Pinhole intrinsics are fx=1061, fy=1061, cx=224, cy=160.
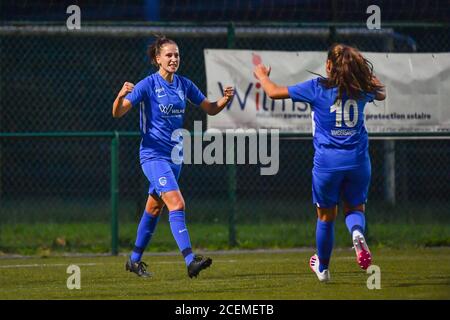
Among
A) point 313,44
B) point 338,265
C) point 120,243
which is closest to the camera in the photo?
point 338,265

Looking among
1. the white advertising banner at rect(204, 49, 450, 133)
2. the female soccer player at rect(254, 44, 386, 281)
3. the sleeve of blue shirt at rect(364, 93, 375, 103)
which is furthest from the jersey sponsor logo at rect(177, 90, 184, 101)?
the white advertising banner at rect(204, 49, 450, 133)

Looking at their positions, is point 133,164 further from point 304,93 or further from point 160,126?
point 304,93

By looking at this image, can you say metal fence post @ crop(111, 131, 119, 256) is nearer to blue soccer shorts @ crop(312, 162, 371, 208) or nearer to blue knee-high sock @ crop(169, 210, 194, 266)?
blue knee-high sock @ crop(169, 210, 194, 266)

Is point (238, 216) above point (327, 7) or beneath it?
beneath

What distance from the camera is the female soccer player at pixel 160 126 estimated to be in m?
9.66

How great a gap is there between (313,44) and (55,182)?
4.93 meters

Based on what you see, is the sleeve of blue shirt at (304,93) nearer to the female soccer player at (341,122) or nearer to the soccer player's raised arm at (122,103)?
the female soccer player at (341,122)

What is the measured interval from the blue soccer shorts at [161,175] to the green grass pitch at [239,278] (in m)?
0.85

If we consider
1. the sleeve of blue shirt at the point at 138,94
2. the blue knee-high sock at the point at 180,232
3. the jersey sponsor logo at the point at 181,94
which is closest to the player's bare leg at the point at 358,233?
the blue knee-high sock at the point at 180,232

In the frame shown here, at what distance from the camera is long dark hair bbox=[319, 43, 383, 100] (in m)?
8.77

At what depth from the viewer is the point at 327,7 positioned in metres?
19.0

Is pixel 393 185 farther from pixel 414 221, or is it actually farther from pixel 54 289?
pixel 54 289
